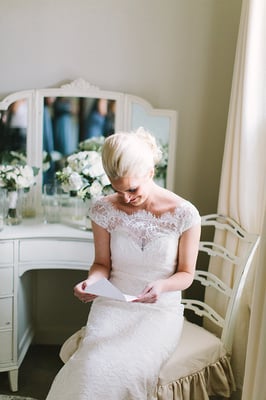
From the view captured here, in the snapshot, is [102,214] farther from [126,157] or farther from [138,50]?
[138,50]

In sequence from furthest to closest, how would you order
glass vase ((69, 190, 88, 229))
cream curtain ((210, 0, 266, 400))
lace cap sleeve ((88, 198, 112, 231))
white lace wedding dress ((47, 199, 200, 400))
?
1. glass vase ((69, 190, 88, 229))
2. cream curtain ((210, 0, 266, 400))
3. lace cap sleeve ((88, 198, 112, 231))
4. white lace wedding dress ((47, 199, 200, 400))

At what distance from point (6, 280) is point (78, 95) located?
1.09m

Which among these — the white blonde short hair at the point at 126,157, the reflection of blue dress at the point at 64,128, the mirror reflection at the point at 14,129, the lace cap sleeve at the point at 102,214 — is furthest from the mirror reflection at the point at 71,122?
the white blonde short hair at the point at 126,157

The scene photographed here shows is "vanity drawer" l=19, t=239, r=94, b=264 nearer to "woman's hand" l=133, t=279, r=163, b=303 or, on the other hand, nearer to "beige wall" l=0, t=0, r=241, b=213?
"woman's hand" l=133, t=279, r=163, b=303

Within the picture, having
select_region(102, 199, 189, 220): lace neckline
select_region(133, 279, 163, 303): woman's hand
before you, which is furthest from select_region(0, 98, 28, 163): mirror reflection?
select_region(133, 279, 163, 303): woman's hand

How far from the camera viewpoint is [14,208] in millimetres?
2621

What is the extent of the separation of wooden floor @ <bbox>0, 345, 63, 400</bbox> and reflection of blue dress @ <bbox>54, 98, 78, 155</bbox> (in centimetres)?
126

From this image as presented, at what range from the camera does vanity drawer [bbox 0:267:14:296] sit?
8.12 ft

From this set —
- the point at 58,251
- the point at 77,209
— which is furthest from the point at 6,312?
the point at 77,209

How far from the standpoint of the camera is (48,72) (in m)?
2.80

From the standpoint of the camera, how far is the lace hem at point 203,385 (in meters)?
1.92

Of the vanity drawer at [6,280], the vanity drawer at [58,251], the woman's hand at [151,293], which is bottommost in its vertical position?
the vanity drawer at [6,280]

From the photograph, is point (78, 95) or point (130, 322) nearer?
point (130, 322)

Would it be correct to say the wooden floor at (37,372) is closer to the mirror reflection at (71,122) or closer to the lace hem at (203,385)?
the lace hem at (203,385)
